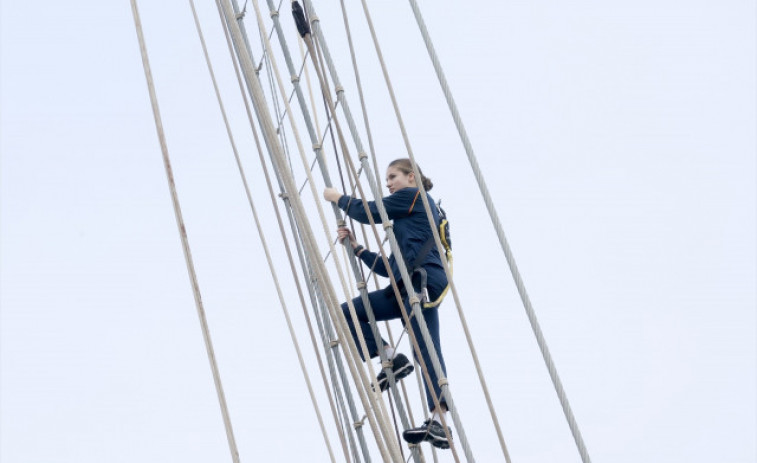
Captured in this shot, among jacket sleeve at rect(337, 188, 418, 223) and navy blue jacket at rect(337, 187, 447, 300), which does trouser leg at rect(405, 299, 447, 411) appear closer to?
navy blue jacket at rect(337, 187, 447, 300)

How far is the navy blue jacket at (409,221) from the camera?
→ 19.5 ft

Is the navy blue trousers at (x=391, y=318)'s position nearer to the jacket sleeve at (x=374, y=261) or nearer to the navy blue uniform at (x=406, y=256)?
the navy blue uniform at (x=406, y=256)

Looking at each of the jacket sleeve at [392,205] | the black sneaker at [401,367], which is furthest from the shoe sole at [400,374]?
the jacket sleeve at [392,205]

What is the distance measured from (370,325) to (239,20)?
180cm

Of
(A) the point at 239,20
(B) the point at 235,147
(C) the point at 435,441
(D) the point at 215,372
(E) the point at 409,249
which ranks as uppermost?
(A) the point at 239,20

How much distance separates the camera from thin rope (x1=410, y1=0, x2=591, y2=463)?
5105 mm

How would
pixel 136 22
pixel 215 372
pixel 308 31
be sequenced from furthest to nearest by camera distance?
pixel 308 31 < pixel 136 22 < pixel 215 372

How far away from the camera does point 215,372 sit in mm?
→ 4633

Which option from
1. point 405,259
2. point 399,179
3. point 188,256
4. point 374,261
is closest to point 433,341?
point 405,259

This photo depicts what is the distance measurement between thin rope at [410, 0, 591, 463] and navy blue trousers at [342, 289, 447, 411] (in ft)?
2.08

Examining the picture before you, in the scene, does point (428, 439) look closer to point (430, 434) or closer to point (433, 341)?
point (430, 434)

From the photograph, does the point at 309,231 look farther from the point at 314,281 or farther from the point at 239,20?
the point at 239,20

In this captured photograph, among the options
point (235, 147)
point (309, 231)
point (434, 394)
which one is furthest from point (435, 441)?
point (235, 147)

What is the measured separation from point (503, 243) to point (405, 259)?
69 centimetres
